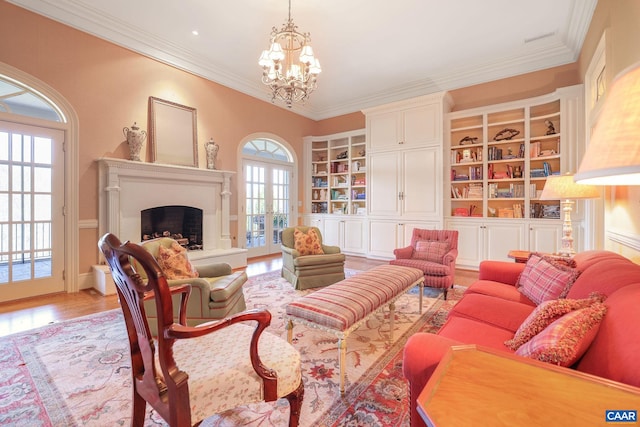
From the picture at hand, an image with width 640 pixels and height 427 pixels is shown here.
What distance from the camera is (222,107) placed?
18.1 feet

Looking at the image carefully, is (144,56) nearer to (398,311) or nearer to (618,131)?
(398,311)

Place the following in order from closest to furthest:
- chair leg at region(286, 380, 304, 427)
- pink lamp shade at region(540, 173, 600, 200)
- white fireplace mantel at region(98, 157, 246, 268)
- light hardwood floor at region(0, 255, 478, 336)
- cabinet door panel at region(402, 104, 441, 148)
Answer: chair leg at region(286, 380, 304, 427)
pink lamp shade at region(540, 173, 600, 200)
light hardwood floor at region(0, 255, 478, 336)
white fireplace mantel at region(98, 157, 246, 268)
cabinet door panel at region(402, 104, 441, 148)

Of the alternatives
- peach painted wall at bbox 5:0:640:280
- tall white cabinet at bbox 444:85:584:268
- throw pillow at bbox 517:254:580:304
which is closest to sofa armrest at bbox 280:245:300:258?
peach painted wall at bbox 5:0:640:280

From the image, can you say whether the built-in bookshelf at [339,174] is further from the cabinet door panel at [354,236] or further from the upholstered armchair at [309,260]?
the upholstered armchair at [309,260]

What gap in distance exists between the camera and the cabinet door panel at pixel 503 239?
4637mm

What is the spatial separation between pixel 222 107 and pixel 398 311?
4.74 metres

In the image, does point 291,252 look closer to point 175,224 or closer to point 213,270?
point 213,270

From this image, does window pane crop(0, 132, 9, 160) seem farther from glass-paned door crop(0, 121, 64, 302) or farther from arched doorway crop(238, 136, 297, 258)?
arched doorway crop(238, 136, 297, 258)

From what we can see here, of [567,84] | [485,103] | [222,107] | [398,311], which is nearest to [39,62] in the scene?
[222,107]

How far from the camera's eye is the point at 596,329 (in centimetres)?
107

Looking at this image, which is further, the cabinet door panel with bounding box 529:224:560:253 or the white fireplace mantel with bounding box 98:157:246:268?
the cabinet door panel with bounding box 529:224:560:253

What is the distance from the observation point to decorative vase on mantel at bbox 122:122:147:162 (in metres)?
4.22

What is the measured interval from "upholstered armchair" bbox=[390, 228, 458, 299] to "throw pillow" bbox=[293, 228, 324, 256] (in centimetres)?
107

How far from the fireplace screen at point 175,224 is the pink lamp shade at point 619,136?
5072mm
